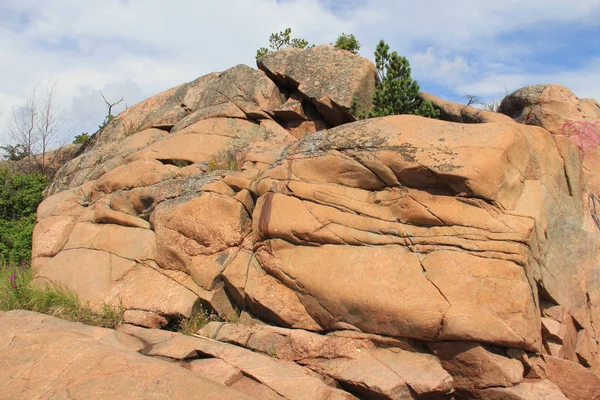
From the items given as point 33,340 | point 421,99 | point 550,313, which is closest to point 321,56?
point 421,99

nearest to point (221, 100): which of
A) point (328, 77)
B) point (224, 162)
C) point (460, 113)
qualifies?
point (328, 77)

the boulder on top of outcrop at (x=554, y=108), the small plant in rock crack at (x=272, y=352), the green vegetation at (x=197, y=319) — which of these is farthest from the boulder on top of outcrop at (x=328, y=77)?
the small plant in rock crack at (x=272, y=352)

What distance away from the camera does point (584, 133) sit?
993 centimetres

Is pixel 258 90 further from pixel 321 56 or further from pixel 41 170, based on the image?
pixel 41 170

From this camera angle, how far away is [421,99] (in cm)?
1167

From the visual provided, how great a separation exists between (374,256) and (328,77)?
21.8ft

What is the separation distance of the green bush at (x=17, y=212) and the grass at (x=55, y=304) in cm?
318

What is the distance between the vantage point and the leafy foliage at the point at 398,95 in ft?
37.4

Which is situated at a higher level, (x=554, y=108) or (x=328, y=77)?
(x=328, y=77)

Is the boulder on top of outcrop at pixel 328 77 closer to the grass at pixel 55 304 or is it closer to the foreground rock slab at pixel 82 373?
the grass at pixel 55 304

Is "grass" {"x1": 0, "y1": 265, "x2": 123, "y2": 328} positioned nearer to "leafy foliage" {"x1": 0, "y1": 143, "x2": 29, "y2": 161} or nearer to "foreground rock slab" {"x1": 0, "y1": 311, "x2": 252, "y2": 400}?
"foreground rock slab" {"x1": 0, "y1": 311, "x2": 252, "y2": 400}

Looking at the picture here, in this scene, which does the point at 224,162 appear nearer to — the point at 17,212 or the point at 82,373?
the point at 82,373

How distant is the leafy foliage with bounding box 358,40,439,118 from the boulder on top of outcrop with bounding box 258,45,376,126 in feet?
1.47

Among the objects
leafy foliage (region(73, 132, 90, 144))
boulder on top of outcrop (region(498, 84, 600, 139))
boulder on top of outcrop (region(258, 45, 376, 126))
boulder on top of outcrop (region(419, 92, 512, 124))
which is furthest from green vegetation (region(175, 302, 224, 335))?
leafy foliage (region(73, 132, 90, 144))
